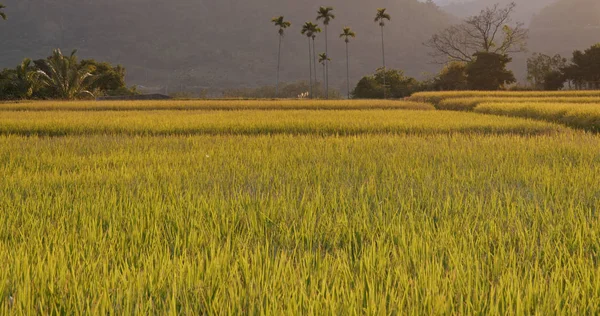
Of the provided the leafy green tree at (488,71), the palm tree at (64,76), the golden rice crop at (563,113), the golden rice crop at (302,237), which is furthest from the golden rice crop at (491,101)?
the palm tree at (64,76)

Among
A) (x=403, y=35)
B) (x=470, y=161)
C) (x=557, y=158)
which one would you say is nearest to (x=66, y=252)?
(x=470, y=161)

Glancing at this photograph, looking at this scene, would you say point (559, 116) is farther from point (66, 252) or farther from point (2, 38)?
point (2, 38)

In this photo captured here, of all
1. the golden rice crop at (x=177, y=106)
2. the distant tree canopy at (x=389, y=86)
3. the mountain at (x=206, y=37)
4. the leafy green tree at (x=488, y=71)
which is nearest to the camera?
the golden rice crop at (x=177, y=106)

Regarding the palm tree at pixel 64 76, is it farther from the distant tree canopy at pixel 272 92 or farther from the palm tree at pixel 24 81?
the distant tree canopy at pixel 272 92

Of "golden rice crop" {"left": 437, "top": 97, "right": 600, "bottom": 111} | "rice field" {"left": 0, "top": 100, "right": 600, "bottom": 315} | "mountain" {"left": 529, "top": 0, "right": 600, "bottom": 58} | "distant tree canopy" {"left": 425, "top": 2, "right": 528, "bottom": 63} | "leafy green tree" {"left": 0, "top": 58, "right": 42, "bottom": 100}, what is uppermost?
"mountain" {"left": 529, "top": 0, "right": 600, "bottom": 58}

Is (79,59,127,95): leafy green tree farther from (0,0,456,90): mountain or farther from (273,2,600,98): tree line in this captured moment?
(0,0,456,90): mountain

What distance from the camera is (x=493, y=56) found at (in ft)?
140

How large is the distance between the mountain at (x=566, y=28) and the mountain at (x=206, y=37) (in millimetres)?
27888

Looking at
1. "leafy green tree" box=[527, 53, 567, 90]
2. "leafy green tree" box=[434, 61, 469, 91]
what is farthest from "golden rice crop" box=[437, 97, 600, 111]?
"leafy green tree" box=[527, 53, 567, 90]

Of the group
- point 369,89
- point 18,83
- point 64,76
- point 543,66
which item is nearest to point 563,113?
point 64,76

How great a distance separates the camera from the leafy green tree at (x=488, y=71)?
4281cm

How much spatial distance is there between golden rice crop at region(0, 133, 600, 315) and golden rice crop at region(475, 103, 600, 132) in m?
6.45

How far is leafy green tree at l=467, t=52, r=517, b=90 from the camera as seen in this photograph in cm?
4281

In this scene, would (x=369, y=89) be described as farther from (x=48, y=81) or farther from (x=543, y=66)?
(x=48, y=81)
